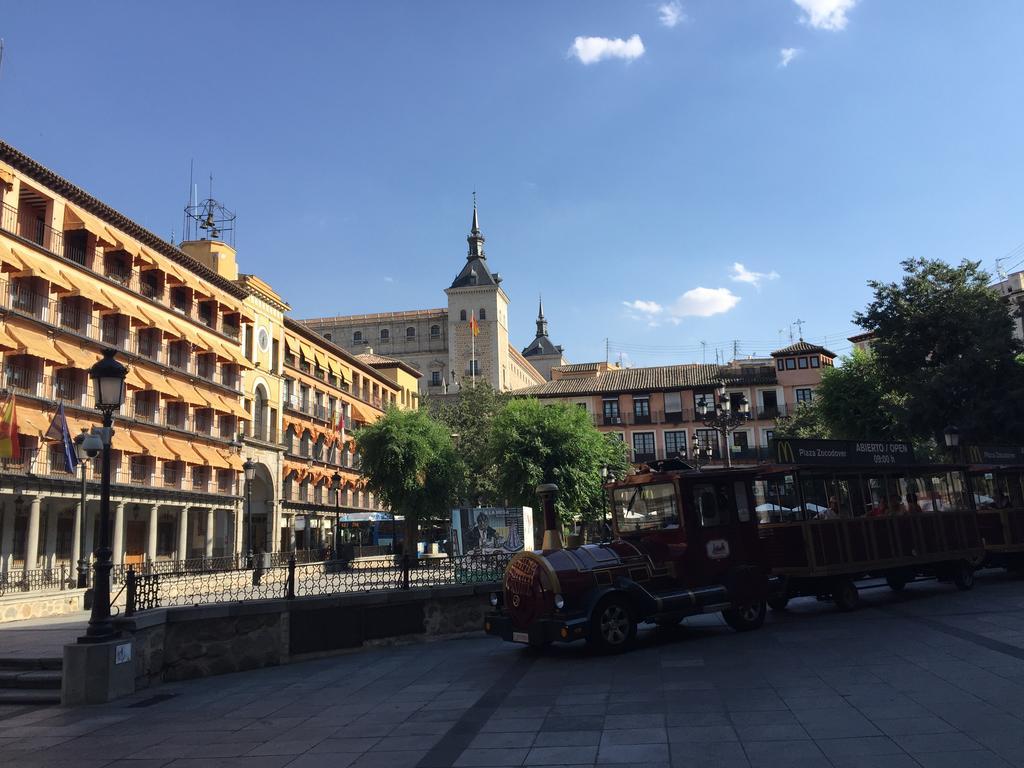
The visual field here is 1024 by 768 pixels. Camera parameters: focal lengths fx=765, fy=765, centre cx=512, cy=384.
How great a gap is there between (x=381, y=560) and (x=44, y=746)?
2855cm

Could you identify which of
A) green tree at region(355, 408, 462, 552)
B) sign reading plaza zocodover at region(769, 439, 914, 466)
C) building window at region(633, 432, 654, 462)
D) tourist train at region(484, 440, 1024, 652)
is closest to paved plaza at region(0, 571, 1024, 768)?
tourist train at region(484, 440, 1024, 652)

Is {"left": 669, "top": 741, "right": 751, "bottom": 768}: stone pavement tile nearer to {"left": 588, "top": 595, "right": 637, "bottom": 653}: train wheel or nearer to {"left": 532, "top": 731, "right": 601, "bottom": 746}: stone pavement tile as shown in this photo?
{"left": 532, "top": 731, "right": 601, "bottom": 746}: stone pavement tile

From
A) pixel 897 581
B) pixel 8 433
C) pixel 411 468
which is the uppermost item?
pixel 8 433

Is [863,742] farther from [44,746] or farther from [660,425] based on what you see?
[660,425]

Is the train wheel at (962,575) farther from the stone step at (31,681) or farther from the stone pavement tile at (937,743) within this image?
the stone step at (31,681)

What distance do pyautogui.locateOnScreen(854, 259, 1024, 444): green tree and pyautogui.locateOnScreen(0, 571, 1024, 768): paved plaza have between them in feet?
71.3

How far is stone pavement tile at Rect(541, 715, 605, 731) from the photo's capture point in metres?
7.62

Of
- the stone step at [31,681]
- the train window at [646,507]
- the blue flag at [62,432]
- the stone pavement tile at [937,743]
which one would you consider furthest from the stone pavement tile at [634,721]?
the blue flag at [62,432]

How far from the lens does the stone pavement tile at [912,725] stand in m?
6.78

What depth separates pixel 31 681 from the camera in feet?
36.6

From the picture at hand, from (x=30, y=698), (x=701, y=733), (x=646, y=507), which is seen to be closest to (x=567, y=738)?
(x=701, y=733)

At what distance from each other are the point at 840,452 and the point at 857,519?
55.4 inches

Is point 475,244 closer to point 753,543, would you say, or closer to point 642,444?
point 642,444

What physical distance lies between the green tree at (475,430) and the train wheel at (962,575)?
1275 inches
